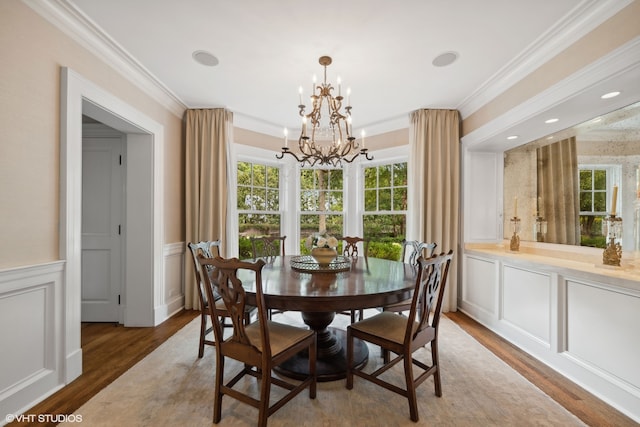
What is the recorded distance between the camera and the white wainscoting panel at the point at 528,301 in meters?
2.57

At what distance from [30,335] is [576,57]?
4.33 meters

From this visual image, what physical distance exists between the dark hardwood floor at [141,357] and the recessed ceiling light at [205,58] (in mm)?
2752

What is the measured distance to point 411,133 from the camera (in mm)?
4086

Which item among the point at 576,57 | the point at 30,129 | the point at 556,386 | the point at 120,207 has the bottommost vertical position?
the point at 556,386

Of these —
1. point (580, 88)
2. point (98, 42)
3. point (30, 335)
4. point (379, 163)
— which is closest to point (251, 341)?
point (30, 335)

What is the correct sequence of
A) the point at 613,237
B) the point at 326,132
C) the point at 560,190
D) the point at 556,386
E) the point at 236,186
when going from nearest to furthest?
1. the point at 556,386
2. the point at 613,237
3. the point at 326,132
4. the point at 560,190
5. the point at 236,186

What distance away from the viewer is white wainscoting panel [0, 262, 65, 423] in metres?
1.78

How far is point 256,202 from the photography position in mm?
4609

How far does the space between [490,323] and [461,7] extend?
3091mm

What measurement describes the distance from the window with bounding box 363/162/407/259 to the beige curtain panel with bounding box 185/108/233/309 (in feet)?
7.24

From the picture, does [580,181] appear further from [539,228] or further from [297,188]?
[297,188]

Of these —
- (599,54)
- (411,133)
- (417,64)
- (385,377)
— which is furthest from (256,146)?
(599,54)

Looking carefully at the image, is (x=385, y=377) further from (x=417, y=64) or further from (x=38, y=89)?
(x=38, y=89)

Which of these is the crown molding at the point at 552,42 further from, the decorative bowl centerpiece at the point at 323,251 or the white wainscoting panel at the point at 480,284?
the decorative bowl centerpiece at the point at 323,251
